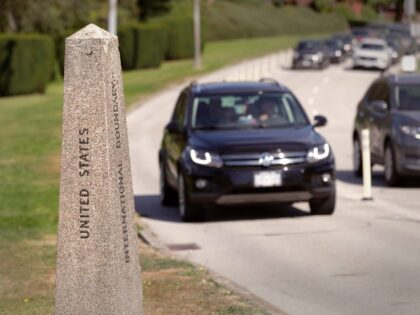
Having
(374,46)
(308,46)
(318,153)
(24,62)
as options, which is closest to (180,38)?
(308,46)

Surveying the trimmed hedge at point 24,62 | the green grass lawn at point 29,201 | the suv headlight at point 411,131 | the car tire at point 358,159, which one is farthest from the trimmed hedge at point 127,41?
the suv headlight at point 411,131

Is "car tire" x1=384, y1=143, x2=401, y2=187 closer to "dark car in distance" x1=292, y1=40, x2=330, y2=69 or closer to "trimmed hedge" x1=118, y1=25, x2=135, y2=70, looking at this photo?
"dark car in distance" x1=292, y1=40, x2=330, y2=69

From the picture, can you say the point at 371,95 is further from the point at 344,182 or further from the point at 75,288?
the point at 75,288

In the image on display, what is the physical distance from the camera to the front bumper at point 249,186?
53.6 feet

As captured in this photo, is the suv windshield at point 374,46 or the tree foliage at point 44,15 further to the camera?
Answer: the suv windshield at point 374,46

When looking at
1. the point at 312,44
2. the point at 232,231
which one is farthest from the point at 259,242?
the point at 312,44

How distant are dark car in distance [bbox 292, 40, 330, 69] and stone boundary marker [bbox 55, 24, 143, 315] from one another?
220 feet

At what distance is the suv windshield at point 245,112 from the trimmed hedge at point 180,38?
219ft

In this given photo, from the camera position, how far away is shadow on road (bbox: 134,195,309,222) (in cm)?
1748

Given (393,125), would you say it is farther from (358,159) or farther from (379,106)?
(358,159)

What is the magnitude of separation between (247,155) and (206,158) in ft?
1.76

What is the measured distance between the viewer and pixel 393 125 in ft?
67.6

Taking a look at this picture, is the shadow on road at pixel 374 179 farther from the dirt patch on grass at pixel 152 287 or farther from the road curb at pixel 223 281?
the dirt patch on grass at pixel 152 287

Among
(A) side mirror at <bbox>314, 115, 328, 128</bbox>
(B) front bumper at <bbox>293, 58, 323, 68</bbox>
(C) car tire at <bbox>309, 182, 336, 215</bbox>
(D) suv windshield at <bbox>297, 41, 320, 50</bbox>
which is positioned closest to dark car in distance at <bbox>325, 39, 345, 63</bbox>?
(D) suv windshield at <bbox>297, 41, 320, 50</bbox>
